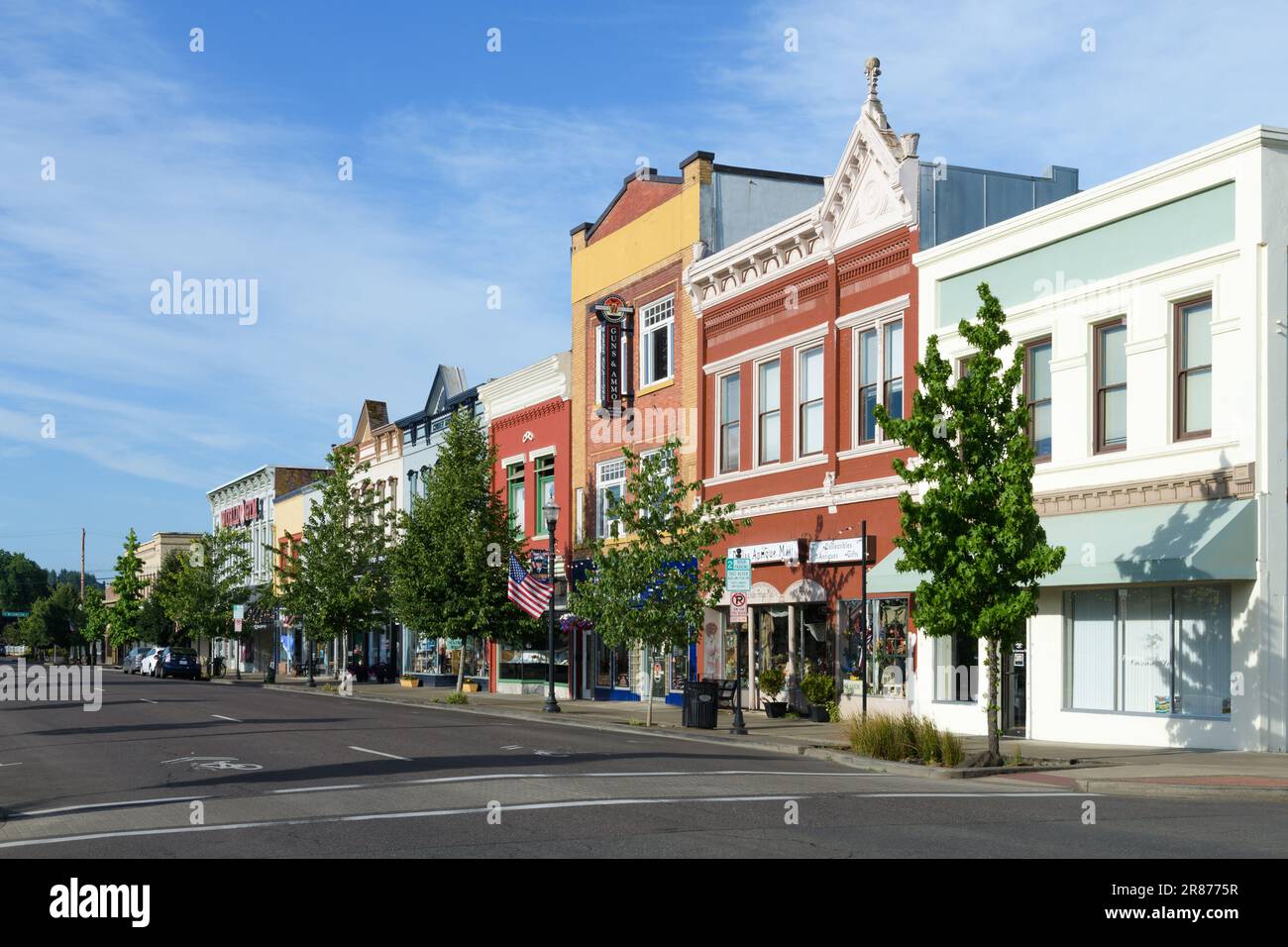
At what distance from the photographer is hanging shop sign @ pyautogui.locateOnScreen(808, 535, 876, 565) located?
2883 centimetres

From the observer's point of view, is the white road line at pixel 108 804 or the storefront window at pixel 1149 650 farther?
the storefront window at pixel 1149 650

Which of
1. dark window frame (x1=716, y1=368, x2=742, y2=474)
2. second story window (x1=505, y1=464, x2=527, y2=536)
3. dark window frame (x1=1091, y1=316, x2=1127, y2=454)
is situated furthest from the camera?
second story window (x1=505, y1=464, x2=527, y2=536)

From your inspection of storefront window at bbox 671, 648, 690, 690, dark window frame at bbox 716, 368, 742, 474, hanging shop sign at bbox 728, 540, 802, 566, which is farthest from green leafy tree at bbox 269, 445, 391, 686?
hanging shop sign at bbox 728, 540, 802, 566

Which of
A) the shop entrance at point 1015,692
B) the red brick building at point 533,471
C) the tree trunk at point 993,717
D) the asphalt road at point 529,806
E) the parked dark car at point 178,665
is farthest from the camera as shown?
the parked dark car at point 178,665

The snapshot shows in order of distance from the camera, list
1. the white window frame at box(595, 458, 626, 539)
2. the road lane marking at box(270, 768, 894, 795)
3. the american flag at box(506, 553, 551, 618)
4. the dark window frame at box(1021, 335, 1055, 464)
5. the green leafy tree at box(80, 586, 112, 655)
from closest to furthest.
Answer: the road lane marking at box(270, 768, 894, 795)
the dark window frame at box(1021, 335, 1055, 464)
the american flag at box(506, 553, 551, 618)
the white window frame at box(595, 458, 626, 539)
the green leafy tree at box(80, 586, 112, 655)

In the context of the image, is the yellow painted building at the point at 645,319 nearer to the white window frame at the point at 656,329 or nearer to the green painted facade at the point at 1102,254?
the white window frame at the point at 656,329

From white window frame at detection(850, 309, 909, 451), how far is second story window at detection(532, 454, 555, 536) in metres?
16.5

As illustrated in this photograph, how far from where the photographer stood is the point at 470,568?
40.7 metres

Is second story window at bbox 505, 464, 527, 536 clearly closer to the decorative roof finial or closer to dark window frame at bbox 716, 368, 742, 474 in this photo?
dark window frame at bbox 716, 368, 742, 474

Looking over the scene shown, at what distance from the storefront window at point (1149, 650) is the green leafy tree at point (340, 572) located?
30.7 m

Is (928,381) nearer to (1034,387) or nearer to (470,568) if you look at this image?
(1034,387)

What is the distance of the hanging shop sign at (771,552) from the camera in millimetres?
31203

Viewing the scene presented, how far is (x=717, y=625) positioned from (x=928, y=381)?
15.3 meters

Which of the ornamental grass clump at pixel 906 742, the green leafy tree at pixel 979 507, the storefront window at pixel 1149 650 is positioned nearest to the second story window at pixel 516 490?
the storefront window at pixel 1149 650
